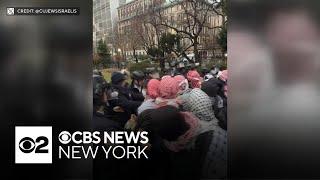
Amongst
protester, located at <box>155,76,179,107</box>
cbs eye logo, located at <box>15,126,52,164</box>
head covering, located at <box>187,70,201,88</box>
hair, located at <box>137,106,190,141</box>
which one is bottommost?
cbs eye logo, located at <box>15,126,52,164</box>

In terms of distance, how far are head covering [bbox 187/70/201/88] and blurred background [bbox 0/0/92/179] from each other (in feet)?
2.39

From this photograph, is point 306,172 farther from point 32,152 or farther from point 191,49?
point 32,152

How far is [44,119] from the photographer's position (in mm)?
2768

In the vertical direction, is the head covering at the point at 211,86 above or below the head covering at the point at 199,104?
above

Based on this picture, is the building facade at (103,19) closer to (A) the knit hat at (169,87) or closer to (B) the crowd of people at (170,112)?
(B) the crowd of people at (170,112)

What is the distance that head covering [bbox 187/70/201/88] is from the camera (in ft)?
9.05

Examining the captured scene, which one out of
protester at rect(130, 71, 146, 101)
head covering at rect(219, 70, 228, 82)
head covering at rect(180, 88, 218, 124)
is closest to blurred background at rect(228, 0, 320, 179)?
head covering at rect(219, 70, 228, 82)

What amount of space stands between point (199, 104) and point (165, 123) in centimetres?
28

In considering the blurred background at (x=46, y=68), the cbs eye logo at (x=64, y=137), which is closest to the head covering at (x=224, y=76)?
the blurred background at (x=46, y=68)

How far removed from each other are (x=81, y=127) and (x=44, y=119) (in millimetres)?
275

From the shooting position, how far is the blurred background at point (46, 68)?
2.74m

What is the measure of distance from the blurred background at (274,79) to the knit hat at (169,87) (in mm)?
404

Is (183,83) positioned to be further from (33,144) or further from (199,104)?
(33,144)

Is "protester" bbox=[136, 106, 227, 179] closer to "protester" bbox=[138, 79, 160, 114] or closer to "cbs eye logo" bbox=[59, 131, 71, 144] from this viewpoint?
"protester" bbox=[138, 79, 160, 114]
